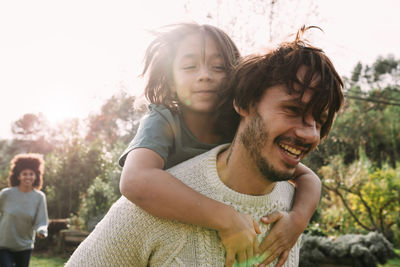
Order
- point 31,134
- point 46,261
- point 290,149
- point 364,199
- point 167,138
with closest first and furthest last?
point 290,149 → point 167,138 → point 364,199 → point 46,261 → point 31,134

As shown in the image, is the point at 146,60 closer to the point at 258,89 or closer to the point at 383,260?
the point at 258,89

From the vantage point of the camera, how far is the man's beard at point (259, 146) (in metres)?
1.61

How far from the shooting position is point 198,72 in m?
2.30

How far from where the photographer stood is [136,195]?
1.62m

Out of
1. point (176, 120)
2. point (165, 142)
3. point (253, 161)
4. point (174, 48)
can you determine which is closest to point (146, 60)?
point (174, 48)

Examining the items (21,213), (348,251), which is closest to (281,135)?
(21,213)

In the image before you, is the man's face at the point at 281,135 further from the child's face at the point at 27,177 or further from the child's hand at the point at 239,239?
the child's face at the point at 27,177

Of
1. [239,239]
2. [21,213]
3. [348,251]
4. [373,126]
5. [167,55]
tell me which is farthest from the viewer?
[373,126]

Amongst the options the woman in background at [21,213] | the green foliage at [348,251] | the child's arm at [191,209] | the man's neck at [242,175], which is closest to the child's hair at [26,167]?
the woman in background at [21,213]

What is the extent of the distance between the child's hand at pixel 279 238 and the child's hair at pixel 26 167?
223 inches

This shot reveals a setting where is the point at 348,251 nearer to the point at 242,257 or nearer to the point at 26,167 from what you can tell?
the point at 26,167

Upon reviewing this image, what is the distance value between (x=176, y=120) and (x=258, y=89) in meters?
0.66

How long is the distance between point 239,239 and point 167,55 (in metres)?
1.44

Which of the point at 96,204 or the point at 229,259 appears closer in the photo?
the point at 229,259
